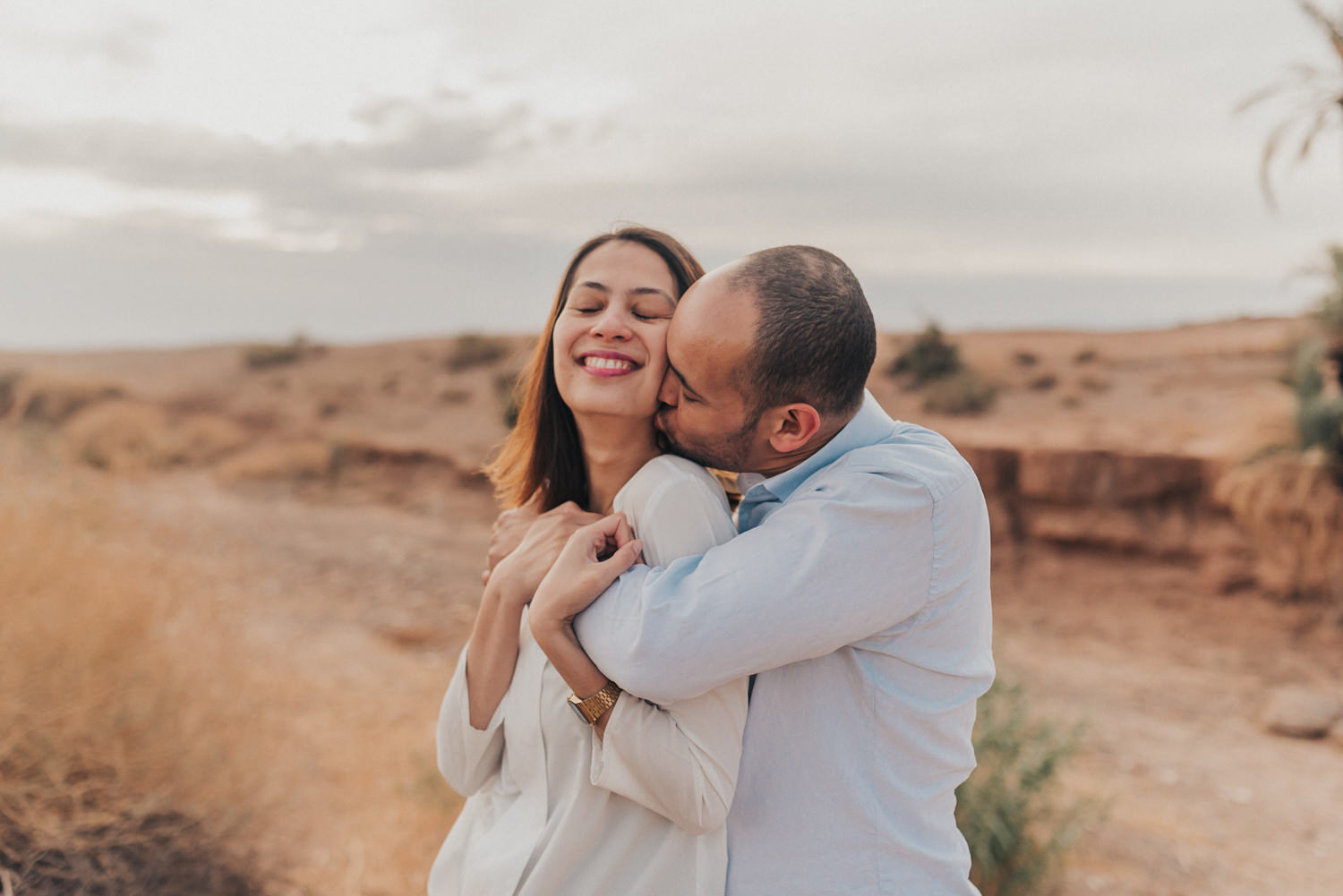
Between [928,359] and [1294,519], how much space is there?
10245 millimetres

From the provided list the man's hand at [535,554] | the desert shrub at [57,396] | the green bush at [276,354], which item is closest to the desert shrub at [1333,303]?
the man's hand at [535,554]

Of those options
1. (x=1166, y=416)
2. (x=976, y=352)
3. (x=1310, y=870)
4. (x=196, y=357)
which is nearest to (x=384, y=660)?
(x=1310, y=870)

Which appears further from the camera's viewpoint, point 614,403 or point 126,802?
point 126,802

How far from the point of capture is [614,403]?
6.27 ft

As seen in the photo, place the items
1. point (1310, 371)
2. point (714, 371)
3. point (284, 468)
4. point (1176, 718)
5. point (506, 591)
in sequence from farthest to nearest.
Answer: point (284, 468) < point (1310, 371) < point (1176, 718) < point (506, 591) < point (714, 371)

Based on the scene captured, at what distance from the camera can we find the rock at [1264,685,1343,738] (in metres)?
6.93

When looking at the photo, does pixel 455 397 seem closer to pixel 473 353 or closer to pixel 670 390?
pixel 473 353

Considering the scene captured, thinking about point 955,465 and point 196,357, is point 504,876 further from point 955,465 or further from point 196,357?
point 196,357

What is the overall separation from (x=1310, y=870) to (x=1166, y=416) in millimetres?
9491

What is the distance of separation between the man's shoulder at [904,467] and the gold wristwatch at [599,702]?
0.51 meters

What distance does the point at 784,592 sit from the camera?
1.44 metres

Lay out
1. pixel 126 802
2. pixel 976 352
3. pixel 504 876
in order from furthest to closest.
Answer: pixel 976 352
pixel 126 802
pixel 504 876

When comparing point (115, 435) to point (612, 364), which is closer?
point (612, 364)

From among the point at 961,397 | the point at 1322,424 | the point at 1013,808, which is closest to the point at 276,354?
the point at 961,397
